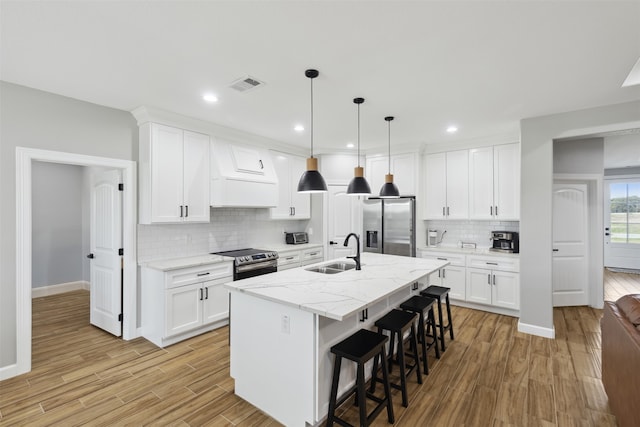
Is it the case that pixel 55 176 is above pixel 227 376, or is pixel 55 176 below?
above

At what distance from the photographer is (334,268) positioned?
3.36 m

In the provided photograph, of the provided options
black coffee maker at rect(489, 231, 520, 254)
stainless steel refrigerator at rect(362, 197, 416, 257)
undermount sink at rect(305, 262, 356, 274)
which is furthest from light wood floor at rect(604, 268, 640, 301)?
undermount sink at rect(305, 262, 356, 274)

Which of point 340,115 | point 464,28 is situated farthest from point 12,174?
point 464,28

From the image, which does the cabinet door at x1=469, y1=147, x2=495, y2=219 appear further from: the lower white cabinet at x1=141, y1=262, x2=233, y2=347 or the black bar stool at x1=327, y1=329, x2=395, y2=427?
the lower white cabinet at x1=141, y1=262, x2=233, y2=347

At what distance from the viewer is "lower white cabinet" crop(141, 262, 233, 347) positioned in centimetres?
339

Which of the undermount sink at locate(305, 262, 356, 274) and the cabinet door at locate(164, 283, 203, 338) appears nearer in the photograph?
the undermount sink at locate(305, 262, 356, 274)

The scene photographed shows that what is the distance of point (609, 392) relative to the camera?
2.27 meters

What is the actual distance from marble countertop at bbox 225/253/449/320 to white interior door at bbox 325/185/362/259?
2207 mm

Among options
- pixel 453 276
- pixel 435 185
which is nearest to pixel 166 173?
pixel 435 185

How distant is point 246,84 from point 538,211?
365 cm

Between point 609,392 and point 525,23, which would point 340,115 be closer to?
point 525,23

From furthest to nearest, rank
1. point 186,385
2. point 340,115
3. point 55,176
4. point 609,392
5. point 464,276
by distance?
point 55,176
point 464,276
point 340,115
point 186,385
point 609,392

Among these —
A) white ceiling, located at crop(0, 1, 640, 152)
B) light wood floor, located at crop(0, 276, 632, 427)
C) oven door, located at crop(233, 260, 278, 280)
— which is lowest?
light wood floor, located at crop(0, 276, 632, 427)

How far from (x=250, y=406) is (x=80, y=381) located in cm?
165
